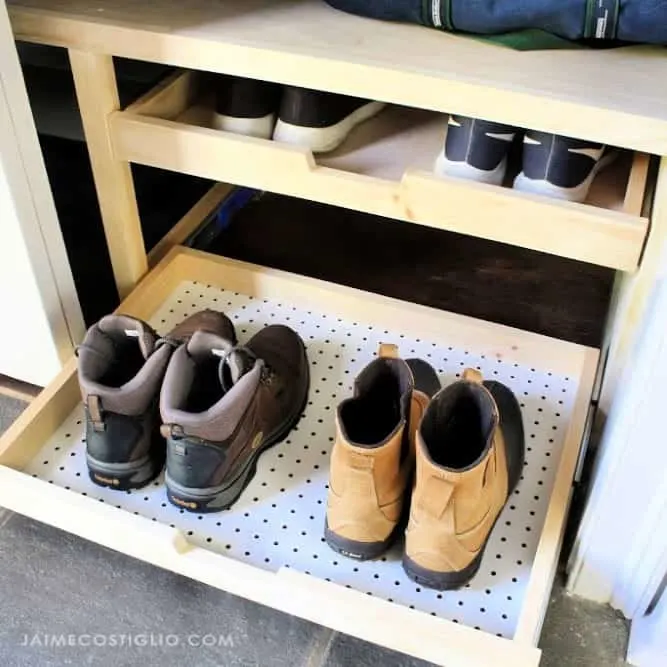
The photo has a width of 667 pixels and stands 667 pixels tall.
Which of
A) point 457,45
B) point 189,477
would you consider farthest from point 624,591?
point 457,45

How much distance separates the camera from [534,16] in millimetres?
913

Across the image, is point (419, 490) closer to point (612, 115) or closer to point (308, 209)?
point (612, 115)

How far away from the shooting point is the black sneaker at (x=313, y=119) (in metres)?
1.05

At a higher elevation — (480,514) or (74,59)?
(74,59)

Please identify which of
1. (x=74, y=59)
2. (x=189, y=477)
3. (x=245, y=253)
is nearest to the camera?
(x=189, y=477)

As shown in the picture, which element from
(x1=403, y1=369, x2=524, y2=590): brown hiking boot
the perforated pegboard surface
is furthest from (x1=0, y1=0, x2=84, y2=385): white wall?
(x1=403, y1=369, x2=524, y2=590): brown hiking boot

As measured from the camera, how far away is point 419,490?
2.72 feet

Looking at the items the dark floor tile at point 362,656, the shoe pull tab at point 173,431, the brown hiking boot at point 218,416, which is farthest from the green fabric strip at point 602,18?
the dark floor tile at point 362,656

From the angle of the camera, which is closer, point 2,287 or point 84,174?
point 2,287

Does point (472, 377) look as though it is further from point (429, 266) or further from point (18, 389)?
point (18, 389)

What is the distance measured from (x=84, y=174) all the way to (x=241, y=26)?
64 centimetres

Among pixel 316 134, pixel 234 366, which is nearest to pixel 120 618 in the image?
pixel 234 366

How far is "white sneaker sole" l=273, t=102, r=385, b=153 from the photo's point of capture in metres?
1.06

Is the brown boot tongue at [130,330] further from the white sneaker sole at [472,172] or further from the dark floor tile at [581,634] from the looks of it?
the dark floor tile at [581,634]
